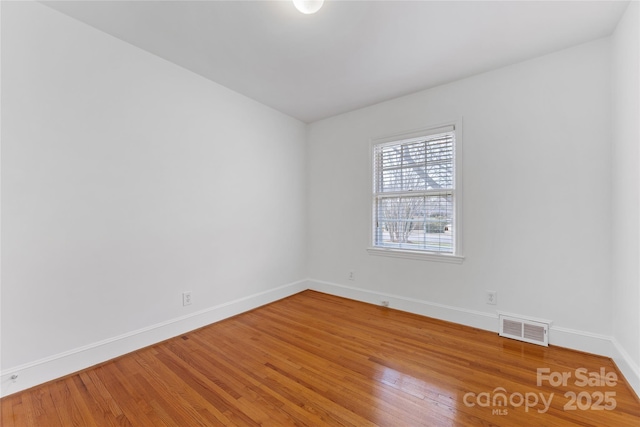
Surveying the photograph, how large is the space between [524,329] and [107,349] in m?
3.65

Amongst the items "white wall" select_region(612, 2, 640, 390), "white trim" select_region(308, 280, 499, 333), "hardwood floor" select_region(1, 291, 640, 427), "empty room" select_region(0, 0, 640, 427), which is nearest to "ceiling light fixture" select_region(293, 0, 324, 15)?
"empty room" select_region(0, 0, 640, 427)

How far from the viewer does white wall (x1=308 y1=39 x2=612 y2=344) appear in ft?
7.12

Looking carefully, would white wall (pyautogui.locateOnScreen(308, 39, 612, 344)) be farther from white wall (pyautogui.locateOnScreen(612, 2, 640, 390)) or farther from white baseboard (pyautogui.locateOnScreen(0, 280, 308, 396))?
white baseboard (pyautogui.locateOnScreen(0, 280, 308, 396))

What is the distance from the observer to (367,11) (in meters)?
1.85

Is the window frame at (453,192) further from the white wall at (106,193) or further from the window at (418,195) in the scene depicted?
the white wall at (106,193)

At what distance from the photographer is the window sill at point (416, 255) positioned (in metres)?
2.82

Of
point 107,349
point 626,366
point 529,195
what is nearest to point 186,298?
point 107,349

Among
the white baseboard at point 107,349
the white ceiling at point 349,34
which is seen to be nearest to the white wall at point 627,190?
the white ceiling at point 349,34

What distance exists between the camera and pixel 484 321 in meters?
2.62

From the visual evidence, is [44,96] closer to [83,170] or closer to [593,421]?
[83,170]

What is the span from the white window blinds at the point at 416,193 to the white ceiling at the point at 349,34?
729 millimetres

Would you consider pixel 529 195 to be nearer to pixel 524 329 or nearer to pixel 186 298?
pixel 524 329

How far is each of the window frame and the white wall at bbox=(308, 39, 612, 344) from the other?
0.06 metres

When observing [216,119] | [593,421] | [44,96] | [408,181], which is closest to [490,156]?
[408,181]
